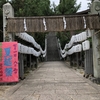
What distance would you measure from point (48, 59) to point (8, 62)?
90.8ft

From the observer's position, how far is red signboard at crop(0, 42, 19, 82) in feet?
33.0

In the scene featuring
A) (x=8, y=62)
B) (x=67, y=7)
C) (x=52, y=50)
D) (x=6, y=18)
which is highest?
(x=67, y=7)

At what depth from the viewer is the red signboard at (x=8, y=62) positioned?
33.0ft

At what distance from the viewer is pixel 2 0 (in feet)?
51.7

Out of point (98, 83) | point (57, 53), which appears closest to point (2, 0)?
point (98, 83)

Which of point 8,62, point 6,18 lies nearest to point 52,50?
point 6,18

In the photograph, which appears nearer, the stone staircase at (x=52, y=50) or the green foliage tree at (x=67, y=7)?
the green foliage tree at (x=67, y=7)

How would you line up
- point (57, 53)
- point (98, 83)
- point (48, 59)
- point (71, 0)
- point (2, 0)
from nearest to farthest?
point (98, 83)
point (2, 0)
point (71, 0)
point (48, 59)
point (57, 53)

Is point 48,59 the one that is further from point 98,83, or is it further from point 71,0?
point 98,83

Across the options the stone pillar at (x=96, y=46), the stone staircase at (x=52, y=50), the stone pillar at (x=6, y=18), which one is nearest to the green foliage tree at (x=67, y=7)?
the stone staircase at (x=52, y=50)

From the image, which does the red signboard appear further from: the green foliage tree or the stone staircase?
the stone staircase

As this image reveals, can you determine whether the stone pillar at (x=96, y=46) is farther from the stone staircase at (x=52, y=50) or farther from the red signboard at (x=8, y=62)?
the stone staircase at (x=52, y=50)

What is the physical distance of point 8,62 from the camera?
1011cm

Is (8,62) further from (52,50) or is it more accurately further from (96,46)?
(52,50)
